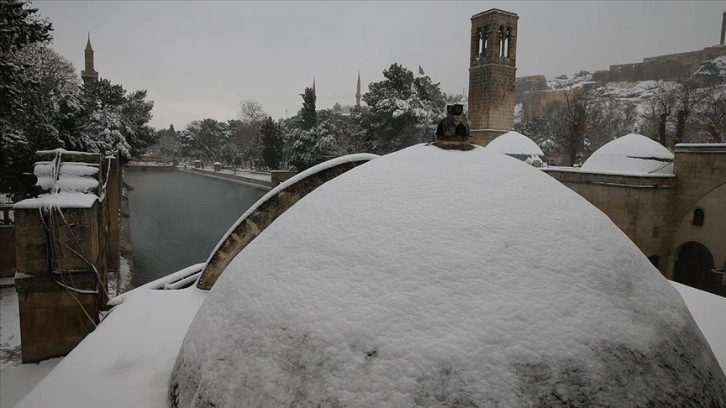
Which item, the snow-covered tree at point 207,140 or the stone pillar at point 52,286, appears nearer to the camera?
the stone pillar at point 52,286

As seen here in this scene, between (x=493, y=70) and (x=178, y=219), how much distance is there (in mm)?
21005

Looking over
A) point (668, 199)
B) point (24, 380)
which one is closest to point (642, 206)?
point (668, 199)

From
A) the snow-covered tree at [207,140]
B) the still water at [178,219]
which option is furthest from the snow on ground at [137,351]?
the snow-covered tree at [207,140]

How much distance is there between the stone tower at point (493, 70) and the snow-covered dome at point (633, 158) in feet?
33.4

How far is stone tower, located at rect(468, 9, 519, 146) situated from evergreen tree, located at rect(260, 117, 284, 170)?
1980 cm

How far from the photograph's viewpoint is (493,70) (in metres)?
26.7

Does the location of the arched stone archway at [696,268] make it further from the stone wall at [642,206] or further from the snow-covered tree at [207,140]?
the snow-covered tree at [207,140]

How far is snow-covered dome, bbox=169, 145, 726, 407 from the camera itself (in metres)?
1.99

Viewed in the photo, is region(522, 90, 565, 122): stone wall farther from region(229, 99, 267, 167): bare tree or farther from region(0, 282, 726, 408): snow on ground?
region(0, 282, 726, 408): snow on ground

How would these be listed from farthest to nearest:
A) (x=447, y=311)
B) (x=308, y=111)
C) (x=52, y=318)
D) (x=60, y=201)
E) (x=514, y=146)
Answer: (x=308, y=111) → (x=514, y=146) → (x=52, y=318) → (x=60, y=201) → (x=447, y=311)

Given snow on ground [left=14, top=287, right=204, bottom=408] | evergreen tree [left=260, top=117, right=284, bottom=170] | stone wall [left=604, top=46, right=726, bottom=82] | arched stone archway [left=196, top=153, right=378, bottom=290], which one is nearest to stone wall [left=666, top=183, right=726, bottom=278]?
arched stone archway [left=196, top=153, right=378, bottom=290]

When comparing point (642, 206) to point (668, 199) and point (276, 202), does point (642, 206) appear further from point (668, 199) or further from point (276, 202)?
point (276, 202)

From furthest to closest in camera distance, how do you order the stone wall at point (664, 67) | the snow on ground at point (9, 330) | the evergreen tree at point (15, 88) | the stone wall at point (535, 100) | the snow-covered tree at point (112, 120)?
1. the stone wall at point (535, 100)
2. the stone wall at point (664, 67)
3. the snow-covered tree at point (112, 120)
4. the evergreen tree at point (15, 88)
5. the snow on ground at point (9, 330)

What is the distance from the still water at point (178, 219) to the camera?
18688 millimetres
